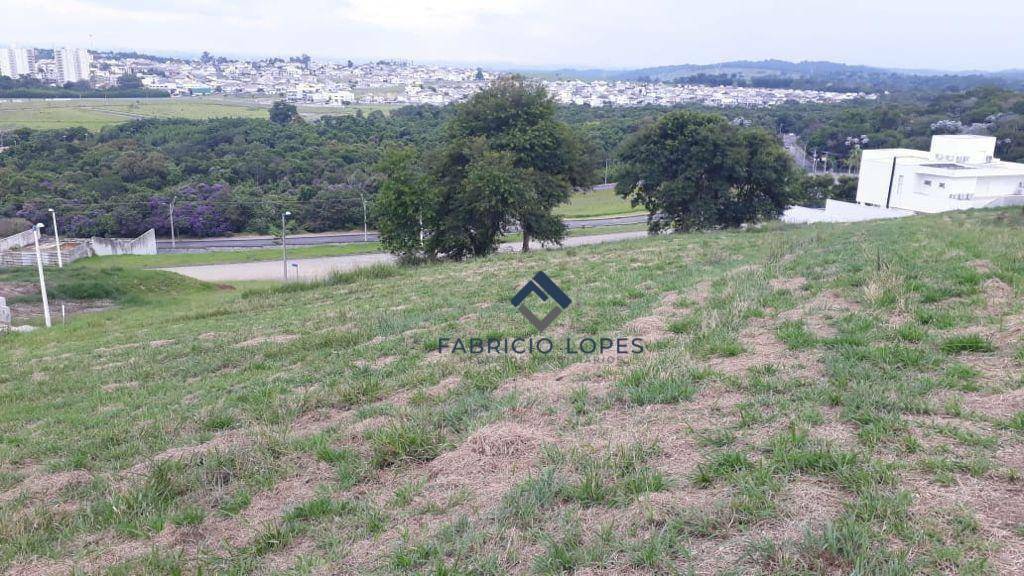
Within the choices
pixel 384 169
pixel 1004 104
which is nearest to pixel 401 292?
pixel 384 169

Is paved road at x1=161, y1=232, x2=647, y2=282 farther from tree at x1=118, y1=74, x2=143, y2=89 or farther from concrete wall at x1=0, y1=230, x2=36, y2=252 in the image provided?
tree at x1=118, y1=74, x2=143, y2=89

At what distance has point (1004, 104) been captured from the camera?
8031cm

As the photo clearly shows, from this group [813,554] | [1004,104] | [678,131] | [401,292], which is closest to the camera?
[813,554]

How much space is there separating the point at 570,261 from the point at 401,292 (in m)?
4.09

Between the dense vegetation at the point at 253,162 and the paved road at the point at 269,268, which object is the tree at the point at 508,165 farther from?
the paved road at the point at 269,268

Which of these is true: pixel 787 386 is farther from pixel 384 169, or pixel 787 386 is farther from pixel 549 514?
pixel 384 169

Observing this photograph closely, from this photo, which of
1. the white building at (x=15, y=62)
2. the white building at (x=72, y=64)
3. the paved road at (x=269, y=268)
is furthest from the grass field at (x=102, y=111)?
the white building at (x=15, y=62)

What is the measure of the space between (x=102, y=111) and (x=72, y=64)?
102013 millimetres

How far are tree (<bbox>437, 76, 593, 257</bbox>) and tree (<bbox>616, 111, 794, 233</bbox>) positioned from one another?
3074mm

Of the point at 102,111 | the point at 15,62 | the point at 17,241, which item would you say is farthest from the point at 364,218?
the point at 15,62

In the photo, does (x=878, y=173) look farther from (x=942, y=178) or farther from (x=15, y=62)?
(x=15, y=62)

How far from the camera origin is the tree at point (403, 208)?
2428 cm

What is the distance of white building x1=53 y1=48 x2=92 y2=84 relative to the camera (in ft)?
556

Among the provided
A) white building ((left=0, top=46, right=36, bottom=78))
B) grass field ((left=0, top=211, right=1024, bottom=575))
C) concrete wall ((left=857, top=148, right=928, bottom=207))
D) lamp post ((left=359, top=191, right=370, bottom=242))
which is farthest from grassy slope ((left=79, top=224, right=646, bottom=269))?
white building ((left=0, top=46, right=36, bottom=78))
